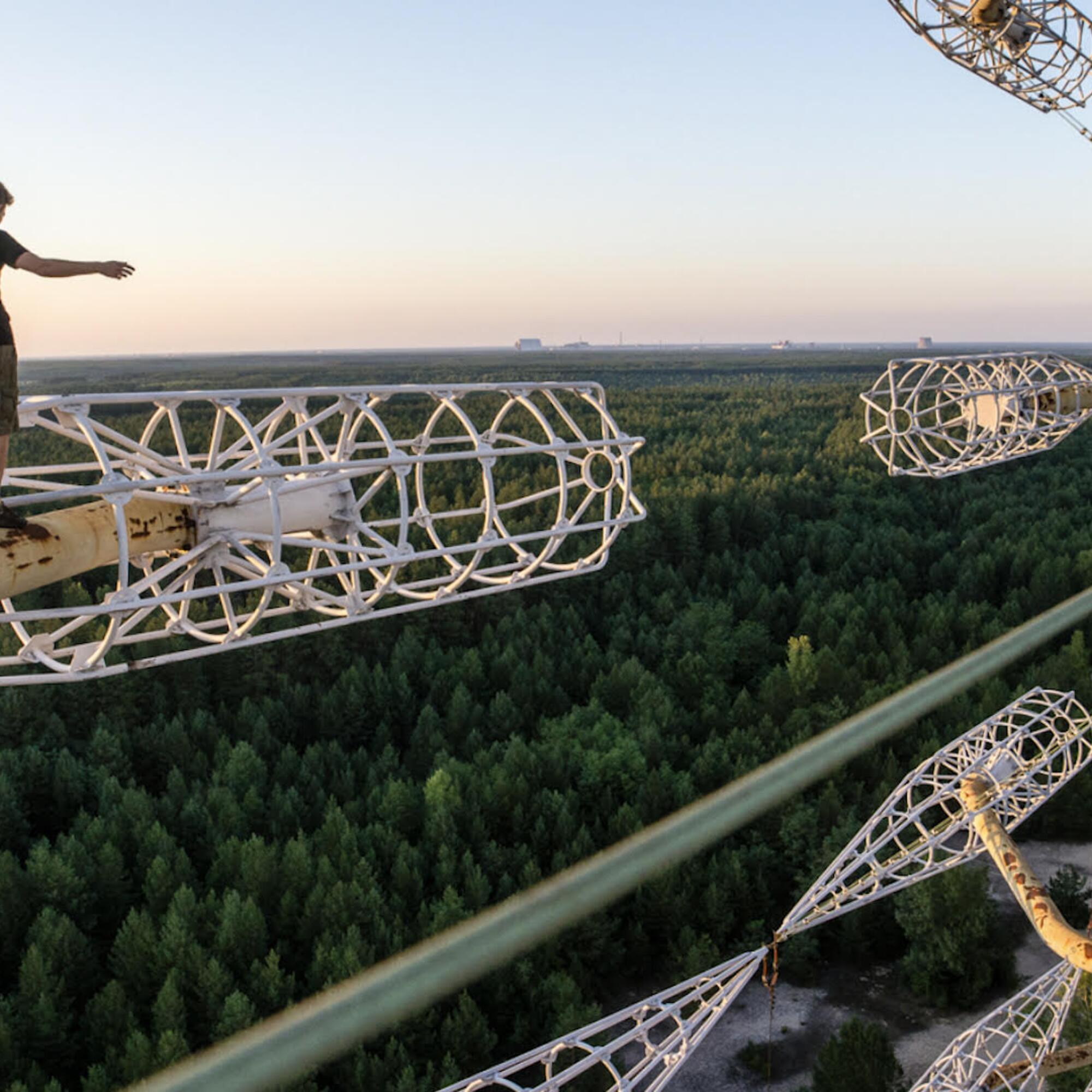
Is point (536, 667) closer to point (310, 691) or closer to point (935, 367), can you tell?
point (310, 691)

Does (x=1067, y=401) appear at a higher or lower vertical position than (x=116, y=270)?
lower

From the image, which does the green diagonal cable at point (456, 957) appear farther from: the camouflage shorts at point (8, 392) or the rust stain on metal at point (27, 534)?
the camouflage shorts at point (8, 392)

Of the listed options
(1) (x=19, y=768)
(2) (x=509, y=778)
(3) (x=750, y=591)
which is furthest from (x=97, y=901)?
(3) (x=750, y=591)

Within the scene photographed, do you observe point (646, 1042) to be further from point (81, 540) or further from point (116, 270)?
point (116, 270)

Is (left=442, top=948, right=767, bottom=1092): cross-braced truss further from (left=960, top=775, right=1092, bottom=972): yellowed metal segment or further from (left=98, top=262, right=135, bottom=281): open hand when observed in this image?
(left=98, top=262, right=135, bottom=281): open hand

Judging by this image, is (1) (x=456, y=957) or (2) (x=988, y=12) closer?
(2) (x=988, y=12)

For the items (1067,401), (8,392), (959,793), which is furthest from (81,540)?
(959,793)
